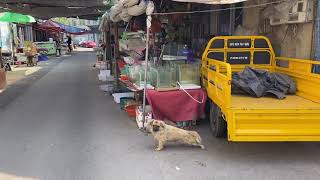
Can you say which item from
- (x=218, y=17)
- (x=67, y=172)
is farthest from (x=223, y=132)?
(x=218, y=17)

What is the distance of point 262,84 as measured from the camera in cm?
585

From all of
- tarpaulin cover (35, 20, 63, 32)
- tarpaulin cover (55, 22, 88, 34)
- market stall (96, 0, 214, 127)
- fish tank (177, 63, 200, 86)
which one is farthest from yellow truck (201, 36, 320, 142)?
tarpaulin cover (55, 22, 88, 34)

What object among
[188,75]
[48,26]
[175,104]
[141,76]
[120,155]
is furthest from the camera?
[48,26]

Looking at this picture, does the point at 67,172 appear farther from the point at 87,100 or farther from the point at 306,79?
the point at 87,100

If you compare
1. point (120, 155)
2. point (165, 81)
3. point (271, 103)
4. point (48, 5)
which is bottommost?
point (120, 155)

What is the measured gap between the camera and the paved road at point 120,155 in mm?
4715

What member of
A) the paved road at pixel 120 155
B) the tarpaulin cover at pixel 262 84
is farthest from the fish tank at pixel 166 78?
the tarpaulin cover at pixel 262 84

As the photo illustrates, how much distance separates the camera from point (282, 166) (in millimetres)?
4887

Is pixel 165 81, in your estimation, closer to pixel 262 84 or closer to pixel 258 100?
pixel 262 84

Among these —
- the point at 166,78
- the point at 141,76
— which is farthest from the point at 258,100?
the point at 141,76

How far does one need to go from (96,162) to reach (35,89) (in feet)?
25.3

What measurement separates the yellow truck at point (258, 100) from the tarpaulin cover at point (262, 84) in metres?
0.12

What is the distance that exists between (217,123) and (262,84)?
91cm

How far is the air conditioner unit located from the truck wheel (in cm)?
189
